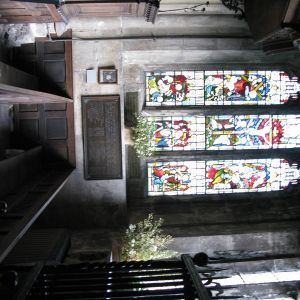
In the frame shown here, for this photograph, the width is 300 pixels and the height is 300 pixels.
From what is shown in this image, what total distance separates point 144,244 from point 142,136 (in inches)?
80.1

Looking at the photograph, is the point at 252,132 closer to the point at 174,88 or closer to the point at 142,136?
the point at 174,88

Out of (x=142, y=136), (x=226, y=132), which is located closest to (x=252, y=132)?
(x=226, y=132)

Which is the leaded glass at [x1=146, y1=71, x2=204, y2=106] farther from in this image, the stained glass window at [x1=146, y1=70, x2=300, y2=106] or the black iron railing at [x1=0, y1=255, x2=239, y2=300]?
the black iron railing at [x1=0, y1=255, x2=239, y2=300]

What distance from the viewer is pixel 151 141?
7.79 metres

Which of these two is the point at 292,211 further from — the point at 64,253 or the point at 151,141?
the point at 64,253

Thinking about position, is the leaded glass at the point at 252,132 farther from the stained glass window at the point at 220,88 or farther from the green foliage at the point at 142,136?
the green foliage at the point at 142,136

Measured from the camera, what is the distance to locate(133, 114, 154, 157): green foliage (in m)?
7.57

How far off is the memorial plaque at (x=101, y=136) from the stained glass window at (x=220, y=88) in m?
1.06

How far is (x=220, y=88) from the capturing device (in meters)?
8.10

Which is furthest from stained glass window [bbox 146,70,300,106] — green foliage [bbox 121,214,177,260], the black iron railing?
the black iron railing

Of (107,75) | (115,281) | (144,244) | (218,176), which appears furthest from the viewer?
(218,176)

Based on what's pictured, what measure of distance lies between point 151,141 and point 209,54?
200 cm

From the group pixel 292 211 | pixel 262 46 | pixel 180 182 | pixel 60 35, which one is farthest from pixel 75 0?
pixel 292 211

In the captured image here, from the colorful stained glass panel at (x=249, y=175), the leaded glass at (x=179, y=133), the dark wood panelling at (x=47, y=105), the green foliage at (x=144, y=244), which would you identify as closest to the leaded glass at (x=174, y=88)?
the leaded glass at (x=179, y=133)
